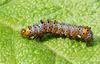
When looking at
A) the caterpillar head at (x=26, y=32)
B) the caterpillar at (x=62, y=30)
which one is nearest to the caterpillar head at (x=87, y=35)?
the caterpillar at (x=62, y=30)

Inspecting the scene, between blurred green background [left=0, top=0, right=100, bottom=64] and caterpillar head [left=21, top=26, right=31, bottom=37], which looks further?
caterpillar head [left=21, top=26, right=31, bottom=37]

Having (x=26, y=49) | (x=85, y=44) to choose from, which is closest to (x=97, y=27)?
(x=85, y=44)

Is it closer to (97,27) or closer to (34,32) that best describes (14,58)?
(34,32)

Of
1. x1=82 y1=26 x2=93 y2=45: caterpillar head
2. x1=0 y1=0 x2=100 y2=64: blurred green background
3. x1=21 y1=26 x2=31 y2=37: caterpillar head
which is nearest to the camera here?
x1=0 y1=0 x2=100 y2=64: blurred green background

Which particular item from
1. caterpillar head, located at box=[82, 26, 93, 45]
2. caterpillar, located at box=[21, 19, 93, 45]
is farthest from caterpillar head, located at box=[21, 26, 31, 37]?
caterpillar head, located at box=[82, 26, 93, 45]

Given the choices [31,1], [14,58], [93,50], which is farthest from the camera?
[31,1]

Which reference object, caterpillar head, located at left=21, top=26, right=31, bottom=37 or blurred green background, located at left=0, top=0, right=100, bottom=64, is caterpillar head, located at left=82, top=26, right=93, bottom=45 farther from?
caterpillar head, located at left=21, top=26, right=31, bottom=37

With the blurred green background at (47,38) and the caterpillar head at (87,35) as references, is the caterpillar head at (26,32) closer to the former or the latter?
the blurred green background at (47,38)
